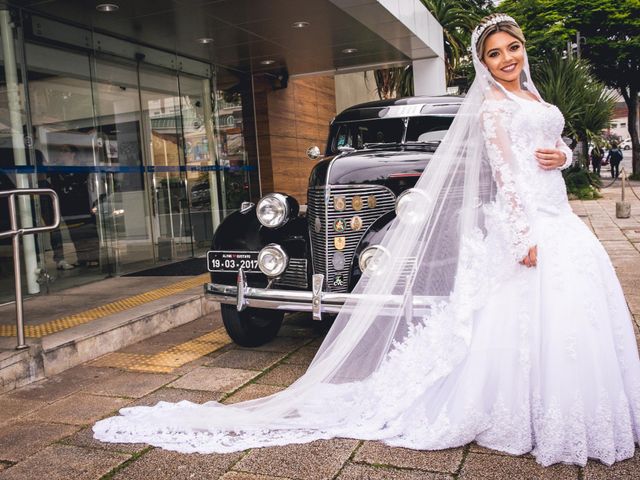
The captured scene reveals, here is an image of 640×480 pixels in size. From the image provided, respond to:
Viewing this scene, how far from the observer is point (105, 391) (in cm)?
410

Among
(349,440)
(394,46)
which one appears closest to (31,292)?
(349,440)

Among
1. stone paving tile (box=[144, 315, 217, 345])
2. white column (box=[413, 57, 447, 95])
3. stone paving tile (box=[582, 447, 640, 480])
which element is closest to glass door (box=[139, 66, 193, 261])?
stone paving tile (box=[144, 315, 217, 345])

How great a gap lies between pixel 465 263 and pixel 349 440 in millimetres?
1063

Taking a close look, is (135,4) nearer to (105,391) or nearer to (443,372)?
(105,391)

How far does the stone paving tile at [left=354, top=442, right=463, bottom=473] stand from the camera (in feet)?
9.02

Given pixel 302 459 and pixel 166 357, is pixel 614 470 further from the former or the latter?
pixel 166 357

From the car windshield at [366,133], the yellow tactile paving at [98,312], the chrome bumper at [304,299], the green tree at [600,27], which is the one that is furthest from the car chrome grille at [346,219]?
the green tree at [600,27]

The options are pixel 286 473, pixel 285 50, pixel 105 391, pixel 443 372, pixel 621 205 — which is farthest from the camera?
pixel 621 205

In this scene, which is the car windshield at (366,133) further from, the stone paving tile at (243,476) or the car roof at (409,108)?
the stone paving tile at (243,476)

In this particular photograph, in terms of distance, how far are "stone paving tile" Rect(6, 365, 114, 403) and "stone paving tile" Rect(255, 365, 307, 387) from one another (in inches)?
47.0

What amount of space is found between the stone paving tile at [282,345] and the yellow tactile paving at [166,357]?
1.03 feet

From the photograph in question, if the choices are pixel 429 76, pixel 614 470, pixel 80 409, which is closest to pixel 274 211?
pixel 80 409

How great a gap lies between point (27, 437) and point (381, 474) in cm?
198

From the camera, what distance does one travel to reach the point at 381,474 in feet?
8.88
